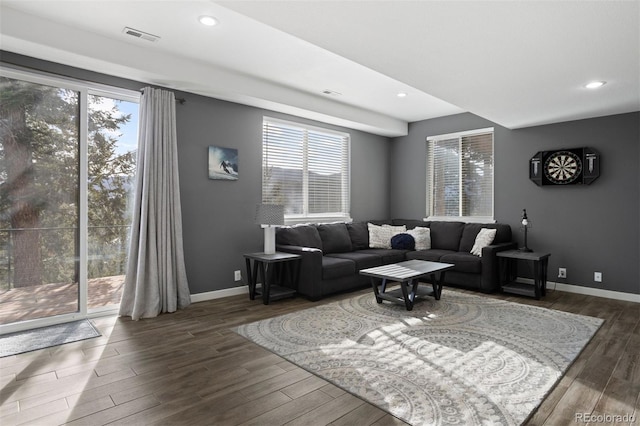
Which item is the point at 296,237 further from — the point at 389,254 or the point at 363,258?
the point at 389,254

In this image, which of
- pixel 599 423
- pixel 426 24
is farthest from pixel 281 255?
pixel 599 423

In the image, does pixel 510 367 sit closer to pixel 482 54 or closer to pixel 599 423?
pixel 599 423

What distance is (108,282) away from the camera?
3.95 m

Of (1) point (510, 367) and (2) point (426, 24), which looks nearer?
(2) point (426, 24)

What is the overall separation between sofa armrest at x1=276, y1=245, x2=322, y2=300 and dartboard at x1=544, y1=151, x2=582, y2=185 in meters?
3.48

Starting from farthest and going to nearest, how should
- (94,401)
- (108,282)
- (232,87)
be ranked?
(232,87) → (108,282) → (94,401)

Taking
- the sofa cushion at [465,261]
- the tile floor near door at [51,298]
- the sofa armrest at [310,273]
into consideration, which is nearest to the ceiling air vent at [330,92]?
the sofa armrest at [310,273]

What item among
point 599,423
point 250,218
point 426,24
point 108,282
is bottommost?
point 599,423

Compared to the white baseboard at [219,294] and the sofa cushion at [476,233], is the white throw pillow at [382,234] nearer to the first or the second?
the sofa cushion at [476,233]

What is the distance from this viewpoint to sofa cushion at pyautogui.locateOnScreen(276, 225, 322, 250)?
16.4 ft

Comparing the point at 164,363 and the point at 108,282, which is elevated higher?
the point at 108,282

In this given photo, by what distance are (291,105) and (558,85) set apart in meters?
3.01

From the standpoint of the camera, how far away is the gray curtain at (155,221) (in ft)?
12.6

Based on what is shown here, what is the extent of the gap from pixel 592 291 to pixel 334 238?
3.52 m
